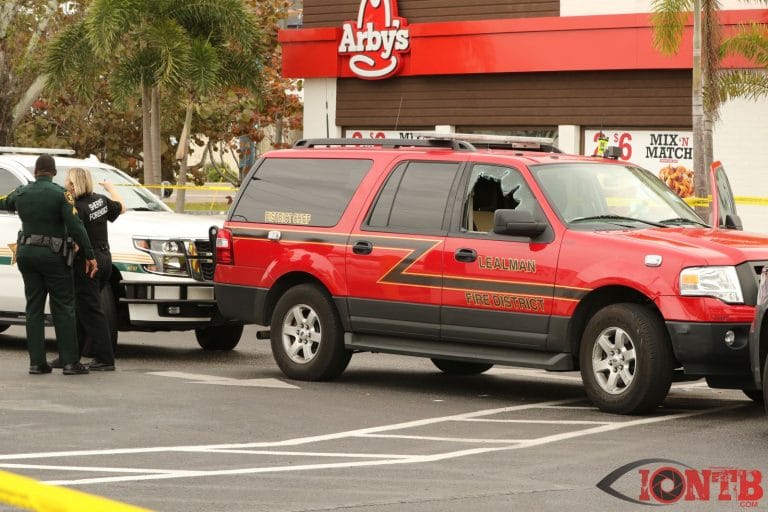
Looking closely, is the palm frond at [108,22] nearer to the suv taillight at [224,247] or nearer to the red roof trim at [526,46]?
the red roof trim at [526,46]

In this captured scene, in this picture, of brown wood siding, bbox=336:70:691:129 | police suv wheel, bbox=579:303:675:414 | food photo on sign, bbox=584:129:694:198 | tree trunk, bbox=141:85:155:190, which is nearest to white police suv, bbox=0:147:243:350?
police suv wheel, bbox=579:303:675:414

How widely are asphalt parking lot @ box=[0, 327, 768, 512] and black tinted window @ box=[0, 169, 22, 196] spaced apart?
2.12 meters

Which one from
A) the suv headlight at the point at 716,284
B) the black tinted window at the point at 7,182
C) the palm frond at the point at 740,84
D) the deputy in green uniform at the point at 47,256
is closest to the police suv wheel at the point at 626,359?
the suv headlight at the point at 716,284

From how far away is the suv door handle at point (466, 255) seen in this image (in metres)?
10.7

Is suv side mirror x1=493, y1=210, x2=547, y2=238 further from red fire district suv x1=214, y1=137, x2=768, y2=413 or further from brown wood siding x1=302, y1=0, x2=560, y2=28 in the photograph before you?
brown wood siding x1=302, y1=0, x2=560, y2=28

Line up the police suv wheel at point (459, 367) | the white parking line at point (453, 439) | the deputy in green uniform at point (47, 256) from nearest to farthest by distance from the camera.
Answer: the white parking line at point (453, 439)
the deputy in green uniform at point (47, 256)
the police suv wheel at point (459, 367)

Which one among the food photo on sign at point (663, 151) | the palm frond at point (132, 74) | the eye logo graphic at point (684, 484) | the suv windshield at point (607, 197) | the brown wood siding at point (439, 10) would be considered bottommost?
the eye logo graphic at point (684, 484)

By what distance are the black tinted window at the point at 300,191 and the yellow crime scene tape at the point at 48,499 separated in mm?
8474

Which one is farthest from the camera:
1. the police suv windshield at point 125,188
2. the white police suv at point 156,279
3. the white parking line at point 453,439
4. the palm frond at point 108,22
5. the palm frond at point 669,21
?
the palm frond at point 108,22

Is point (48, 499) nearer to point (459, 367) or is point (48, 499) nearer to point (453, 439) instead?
point (453, 439)

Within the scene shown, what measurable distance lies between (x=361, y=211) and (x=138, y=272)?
8.82 feet

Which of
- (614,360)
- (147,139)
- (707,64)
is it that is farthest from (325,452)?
(147,139)

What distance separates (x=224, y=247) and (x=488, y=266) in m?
2.75

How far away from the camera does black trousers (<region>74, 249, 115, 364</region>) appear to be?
12344 millimetres
